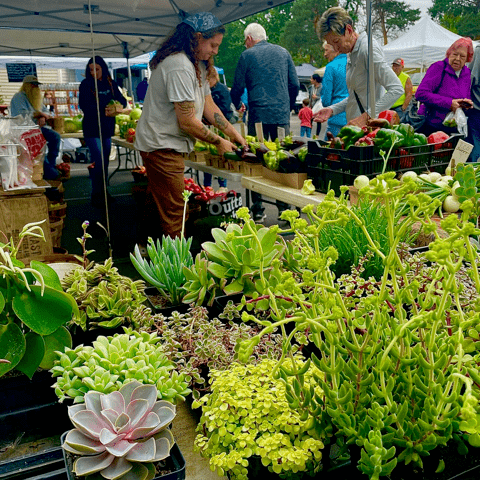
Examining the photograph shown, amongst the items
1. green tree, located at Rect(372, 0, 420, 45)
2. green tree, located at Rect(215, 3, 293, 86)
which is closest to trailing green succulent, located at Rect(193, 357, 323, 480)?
green tree, located at Rect(215, 3, 293, 86)

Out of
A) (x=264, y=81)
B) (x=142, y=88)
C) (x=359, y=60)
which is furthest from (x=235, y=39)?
(x=359, y=60)

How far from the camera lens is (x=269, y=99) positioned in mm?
4965

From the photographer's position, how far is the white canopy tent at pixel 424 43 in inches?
646

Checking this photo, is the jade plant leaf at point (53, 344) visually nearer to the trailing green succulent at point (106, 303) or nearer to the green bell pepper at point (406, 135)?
the trailing green succulent at point (106, 303)

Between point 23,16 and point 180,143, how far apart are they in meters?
3.28

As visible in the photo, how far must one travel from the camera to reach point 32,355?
1058mm

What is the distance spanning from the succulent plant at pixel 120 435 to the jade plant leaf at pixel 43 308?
0.22m

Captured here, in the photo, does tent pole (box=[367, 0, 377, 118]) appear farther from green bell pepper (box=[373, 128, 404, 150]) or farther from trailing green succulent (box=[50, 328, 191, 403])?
trailing green succulent (box=[50, 328, 191, 403])

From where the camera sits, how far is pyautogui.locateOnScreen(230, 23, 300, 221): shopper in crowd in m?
4.86

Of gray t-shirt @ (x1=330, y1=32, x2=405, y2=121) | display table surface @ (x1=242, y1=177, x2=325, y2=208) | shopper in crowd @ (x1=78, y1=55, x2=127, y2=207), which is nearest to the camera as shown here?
display table surface @ (x1=242, y1=177, x2=325, y2=208)

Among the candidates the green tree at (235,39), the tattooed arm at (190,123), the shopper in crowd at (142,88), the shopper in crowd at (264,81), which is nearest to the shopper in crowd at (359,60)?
the tattooed arm at (190,123)

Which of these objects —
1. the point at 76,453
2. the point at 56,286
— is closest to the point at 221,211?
the point at 56,286

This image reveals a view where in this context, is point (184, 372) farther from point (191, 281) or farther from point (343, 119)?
point (343, 119)

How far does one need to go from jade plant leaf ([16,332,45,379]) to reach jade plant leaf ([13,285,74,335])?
0.16ft
